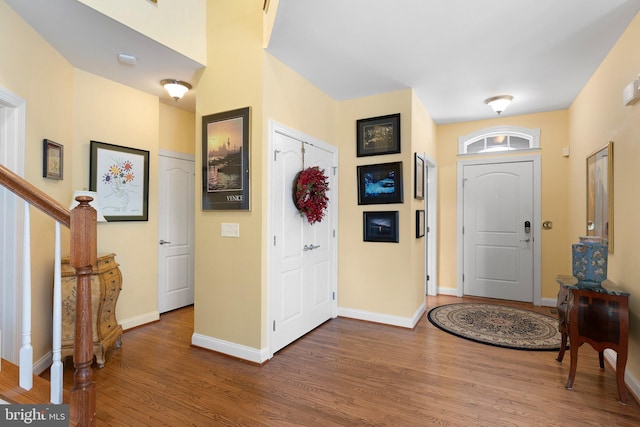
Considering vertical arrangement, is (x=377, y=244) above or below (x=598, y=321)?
above

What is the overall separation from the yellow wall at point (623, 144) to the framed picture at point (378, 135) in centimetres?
191

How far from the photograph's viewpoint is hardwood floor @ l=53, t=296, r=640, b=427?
217cm

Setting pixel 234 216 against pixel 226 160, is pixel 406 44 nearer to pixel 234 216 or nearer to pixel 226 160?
pixel 226 160

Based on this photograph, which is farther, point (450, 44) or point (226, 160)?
point (226, 160)

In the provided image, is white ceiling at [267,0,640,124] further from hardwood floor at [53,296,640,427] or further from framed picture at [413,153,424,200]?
hardwood floor at [53,296,640,427]

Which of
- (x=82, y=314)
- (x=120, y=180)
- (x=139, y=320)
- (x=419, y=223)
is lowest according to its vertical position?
(x=139, y=320)

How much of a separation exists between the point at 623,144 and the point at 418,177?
6.21 feet

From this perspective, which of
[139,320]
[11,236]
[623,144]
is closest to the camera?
[11,236]

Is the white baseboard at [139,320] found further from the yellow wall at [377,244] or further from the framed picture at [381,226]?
the framed picture at [381,226]

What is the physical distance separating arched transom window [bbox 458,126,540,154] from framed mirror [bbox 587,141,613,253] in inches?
50.0

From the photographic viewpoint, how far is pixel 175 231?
14.6 ft

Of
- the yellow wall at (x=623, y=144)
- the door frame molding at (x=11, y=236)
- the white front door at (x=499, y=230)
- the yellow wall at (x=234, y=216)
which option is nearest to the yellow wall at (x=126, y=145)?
the door frame molding at (x=11, y=236)

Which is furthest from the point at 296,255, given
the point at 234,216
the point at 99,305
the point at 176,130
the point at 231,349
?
the point at 176,130

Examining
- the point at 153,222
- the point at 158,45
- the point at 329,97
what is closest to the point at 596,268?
the point at 329,97
